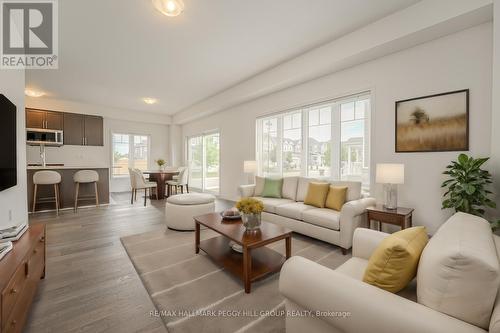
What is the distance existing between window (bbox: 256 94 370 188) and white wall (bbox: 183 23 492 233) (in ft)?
0.71

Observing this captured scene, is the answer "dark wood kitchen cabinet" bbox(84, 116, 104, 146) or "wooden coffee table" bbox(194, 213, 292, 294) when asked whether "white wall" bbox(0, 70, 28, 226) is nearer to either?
"wooden coffee table" bbox(194, 213, 292, 294)

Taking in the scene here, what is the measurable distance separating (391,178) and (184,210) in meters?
2.95

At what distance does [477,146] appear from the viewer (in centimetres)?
242

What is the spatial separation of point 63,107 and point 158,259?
6.49m

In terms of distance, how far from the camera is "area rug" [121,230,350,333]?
1566 millimetres

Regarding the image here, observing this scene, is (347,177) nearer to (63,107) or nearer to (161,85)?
(161,85)

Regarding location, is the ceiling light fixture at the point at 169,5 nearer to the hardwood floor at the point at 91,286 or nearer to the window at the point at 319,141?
the window at the point at 319,141

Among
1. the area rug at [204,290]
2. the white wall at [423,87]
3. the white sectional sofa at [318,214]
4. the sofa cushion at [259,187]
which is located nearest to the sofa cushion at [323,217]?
the white sectional sofa at [318,214]

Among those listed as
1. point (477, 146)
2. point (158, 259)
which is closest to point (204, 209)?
point (158, 259)

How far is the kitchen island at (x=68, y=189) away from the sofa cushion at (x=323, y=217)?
5.04m

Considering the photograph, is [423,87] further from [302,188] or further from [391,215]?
[302,188]

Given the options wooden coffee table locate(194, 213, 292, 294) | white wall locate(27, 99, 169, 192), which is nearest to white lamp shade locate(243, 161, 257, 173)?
wooden coffee table locate(194, 213, 292, 294)

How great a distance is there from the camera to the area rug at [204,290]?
1.57 m

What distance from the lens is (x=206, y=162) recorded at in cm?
764
